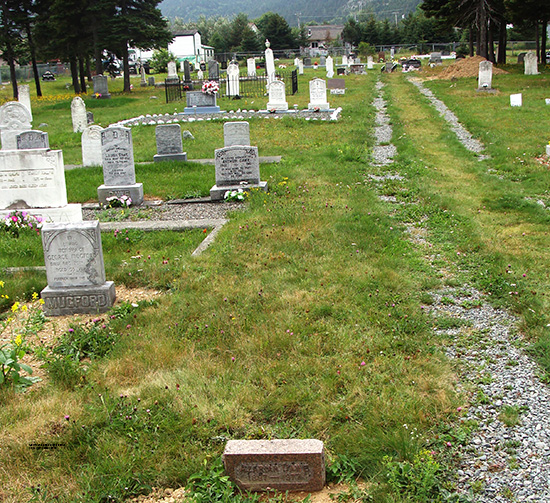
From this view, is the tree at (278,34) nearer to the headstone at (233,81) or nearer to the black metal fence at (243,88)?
the black metal fence at (243,88)

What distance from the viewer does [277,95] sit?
25.5 meters

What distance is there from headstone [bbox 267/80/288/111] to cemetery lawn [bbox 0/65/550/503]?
14.6 meters

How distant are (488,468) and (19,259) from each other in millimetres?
6836

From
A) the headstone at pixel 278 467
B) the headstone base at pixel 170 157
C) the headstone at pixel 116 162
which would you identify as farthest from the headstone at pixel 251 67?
the headstone at pixel 278 467

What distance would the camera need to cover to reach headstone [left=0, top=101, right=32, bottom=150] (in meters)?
15.8

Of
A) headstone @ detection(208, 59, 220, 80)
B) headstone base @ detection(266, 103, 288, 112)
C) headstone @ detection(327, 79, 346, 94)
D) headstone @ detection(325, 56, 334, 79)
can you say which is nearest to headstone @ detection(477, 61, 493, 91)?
headstone @ detection(327, 79, 346, 94)

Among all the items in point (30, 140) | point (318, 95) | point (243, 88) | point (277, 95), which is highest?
point (243, 88)

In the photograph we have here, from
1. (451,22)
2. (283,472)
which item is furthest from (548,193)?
(451,22)

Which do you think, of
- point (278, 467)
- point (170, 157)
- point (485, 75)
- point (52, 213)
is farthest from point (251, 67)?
point (278, 467)

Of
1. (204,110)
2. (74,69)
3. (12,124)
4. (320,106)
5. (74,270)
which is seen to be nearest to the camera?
(74,270)

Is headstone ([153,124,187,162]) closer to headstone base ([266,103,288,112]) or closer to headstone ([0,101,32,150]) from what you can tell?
headstone ([0,101,32,150])

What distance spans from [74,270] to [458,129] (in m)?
15.3

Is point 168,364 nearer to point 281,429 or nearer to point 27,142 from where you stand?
point 281,429

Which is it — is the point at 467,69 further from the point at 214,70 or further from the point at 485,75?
the point at 214,70
